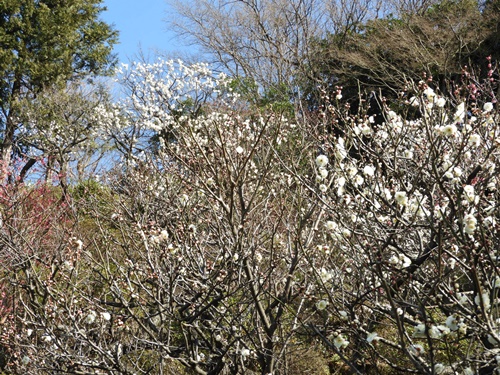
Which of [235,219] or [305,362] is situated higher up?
[235,219]

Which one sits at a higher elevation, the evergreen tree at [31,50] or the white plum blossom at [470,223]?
the evergreen tree at [31,50]

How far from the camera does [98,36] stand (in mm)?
20797

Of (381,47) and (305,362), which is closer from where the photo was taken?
(305,362)

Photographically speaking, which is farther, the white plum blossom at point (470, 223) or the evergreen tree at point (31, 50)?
the evergreen tree at point (31, 50)

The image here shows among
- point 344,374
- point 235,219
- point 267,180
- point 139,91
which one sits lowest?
point 344,374

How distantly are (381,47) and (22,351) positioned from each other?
13.4 metres

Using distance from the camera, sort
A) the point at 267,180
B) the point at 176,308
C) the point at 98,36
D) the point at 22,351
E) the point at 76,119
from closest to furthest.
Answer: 1. the point at 176,308
2. the point at 22,351
3. the point at 267,180
4. the point at 76,119
5. the point at 98,36

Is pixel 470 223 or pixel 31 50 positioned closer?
pixel 470 223

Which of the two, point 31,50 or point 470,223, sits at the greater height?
point 31,50

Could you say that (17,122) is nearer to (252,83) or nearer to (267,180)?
(252,83)

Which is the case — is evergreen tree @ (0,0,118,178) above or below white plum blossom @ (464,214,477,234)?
above

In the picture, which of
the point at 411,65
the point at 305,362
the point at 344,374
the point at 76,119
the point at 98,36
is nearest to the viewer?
the point at 305,362

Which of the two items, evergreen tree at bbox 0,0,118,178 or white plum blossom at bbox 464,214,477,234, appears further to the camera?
evergreen tree at bbox 0,0,118,178

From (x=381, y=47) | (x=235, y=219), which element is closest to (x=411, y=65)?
(x=381, y=47)
